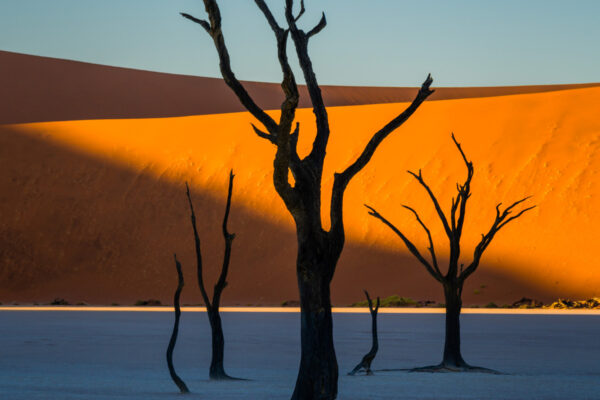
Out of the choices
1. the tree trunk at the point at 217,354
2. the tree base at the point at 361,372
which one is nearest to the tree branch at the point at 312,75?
the tree trunk at the point at 217,354

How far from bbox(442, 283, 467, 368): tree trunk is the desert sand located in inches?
1068

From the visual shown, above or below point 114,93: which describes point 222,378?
below

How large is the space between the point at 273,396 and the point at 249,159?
46982mm

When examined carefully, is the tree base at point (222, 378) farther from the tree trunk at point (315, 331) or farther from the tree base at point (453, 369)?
the tree trunk at point (315, 331)

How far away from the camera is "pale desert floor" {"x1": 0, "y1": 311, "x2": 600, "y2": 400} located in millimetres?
11484

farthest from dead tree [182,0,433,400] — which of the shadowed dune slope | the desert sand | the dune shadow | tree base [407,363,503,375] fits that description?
the shadowed dune slope

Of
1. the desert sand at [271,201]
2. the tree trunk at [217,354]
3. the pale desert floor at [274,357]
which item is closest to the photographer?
the pale desert floor at [274,357]

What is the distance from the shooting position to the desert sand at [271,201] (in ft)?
148

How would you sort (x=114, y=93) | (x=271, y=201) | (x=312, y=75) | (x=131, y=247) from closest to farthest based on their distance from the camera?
(x=312, y=75) → (x=131, y=247) → (x=271, y=201) → (x=114, y=93)

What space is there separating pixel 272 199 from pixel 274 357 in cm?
3733

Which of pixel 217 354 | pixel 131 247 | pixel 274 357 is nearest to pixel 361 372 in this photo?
pixel 217 354

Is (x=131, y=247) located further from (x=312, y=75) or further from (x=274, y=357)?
(x=312, y=75)

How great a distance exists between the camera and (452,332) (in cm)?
1477

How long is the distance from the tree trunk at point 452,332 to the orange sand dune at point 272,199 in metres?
26.9
